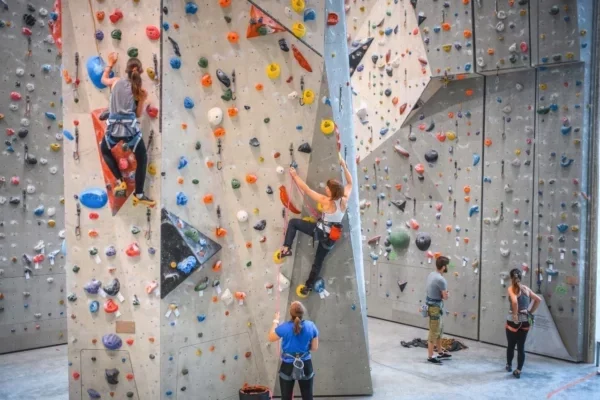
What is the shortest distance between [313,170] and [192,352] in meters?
2.12

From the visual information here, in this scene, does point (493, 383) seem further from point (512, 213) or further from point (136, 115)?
point (136, 115)

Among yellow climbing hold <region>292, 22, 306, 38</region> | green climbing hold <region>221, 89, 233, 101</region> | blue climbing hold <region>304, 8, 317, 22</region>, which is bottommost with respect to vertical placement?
green climbing hold <region>221, 89, 233, 101</region>

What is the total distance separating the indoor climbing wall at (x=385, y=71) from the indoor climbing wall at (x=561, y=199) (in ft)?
6.29

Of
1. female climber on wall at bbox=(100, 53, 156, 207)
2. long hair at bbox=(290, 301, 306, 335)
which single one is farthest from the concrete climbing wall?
long hair at bbox=(290, 301, 306, 335)

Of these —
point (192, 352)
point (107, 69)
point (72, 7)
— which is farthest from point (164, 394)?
point (72, 7)

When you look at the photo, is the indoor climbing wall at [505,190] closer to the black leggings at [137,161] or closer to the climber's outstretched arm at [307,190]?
the climber's outstretched arm at [307,190]

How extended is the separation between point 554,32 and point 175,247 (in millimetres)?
5400

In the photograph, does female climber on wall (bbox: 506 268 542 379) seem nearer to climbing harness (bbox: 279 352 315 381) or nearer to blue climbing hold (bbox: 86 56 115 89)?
climbing harness (bbox: 279 352 315 381)

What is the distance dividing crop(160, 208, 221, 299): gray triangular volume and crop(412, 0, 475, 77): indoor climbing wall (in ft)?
15.8

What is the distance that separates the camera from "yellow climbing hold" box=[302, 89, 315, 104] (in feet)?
20.0

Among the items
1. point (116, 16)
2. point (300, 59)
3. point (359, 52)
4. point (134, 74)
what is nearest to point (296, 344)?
point (134, 74)

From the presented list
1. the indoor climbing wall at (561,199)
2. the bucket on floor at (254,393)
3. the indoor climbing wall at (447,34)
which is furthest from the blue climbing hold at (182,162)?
the indoor climbing wall at (561,199)

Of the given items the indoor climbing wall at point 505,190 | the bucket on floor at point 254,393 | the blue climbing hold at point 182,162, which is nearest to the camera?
the blue climbing hold at point 182,162

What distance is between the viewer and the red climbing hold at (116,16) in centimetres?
531
